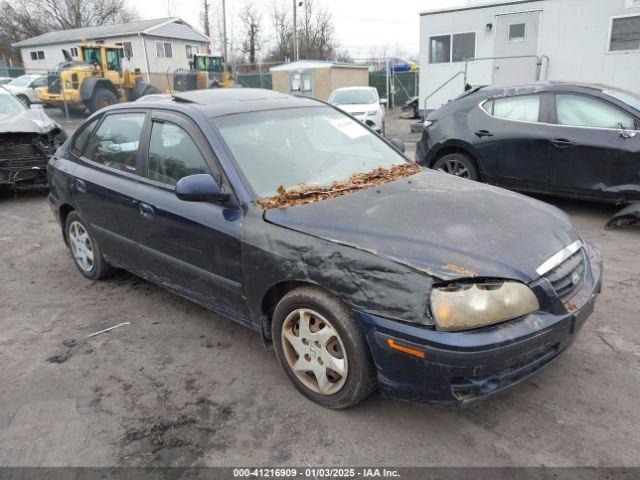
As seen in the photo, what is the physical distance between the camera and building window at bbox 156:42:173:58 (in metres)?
38.9

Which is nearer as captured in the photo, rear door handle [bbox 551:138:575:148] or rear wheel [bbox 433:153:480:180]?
rear door handle [bbox 551:138:575:148]

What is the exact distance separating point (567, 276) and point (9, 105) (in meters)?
9.12

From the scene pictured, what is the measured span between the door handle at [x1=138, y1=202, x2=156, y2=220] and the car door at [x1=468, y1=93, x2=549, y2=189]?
4.48 metres

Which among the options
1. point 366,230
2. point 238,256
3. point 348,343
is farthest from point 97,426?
point 366,230

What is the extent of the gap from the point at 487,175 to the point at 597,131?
1.33m

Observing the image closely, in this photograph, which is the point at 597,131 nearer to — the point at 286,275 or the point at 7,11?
the point at 286,275

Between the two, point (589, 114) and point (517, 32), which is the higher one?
point (517, 32)

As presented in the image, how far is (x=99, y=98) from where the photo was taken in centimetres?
1995

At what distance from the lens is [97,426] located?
278 cm

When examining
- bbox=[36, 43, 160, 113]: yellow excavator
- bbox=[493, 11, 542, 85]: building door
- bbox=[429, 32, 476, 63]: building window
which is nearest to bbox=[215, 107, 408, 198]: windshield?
bbox=[493, 11, 542, 85]: building door

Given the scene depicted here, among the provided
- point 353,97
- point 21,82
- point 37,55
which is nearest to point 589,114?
point 353,97

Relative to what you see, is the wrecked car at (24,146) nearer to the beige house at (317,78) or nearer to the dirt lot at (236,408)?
the dirt lot at (236,408)

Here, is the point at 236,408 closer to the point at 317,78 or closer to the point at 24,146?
the point at 24,146

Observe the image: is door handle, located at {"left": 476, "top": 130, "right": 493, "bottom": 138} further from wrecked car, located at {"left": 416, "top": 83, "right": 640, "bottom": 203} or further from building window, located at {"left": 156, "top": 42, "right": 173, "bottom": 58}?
building window, located at {"left": 156, "top": 42, "right": 173, "bottom": 58}
